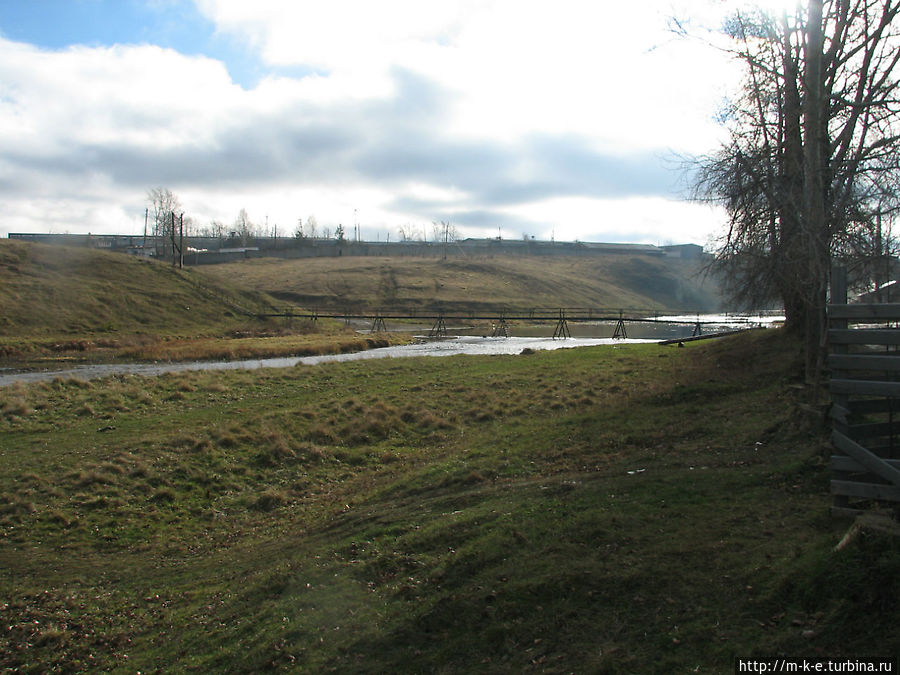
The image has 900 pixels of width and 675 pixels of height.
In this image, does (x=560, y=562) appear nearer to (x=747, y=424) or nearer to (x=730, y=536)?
(x=730, y=536)

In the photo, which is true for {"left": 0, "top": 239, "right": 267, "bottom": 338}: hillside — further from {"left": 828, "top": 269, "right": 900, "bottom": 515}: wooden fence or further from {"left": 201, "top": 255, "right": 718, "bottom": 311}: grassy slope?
{"left": 828, "top": 269, "right": 900, "bottom": 515}: wooden fence

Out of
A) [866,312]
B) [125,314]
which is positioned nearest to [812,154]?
[866,312]

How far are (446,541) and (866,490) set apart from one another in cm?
487

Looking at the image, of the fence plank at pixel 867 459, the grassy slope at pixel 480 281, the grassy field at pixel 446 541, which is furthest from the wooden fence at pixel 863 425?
the grassy slope at pixel 480 281

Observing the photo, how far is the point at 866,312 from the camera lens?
6613 mm

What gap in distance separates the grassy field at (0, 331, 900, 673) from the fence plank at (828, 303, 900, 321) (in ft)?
6.91

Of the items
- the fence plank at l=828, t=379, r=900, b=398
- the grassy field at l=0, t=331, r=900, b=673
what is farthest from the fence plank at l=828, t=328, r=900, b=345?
the grassy field at l=0, t=331, r=900, b=673

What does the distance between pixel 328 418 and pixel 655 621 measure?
1536 cm

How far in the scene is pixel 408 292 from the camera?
380 ft

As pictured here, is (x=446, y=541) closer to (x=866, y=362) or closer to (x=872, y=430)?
(x=872, y=430)

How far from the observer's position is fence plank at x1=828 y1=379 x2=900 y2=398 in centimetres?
614

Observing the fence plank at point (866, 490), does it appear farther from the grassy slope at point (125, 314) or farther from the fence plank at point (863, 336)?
the grassy slope at point (125, 314)

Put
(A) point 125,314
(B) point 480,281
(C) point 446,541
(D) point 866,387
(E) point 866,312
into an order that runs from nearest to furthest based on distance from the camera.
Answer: (D) point 866,387
(E) point 866,312
(C) point 446,541
(A) point 125,314
(B) point 480,281

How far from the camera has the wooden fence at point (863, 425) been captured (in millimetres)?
6164
